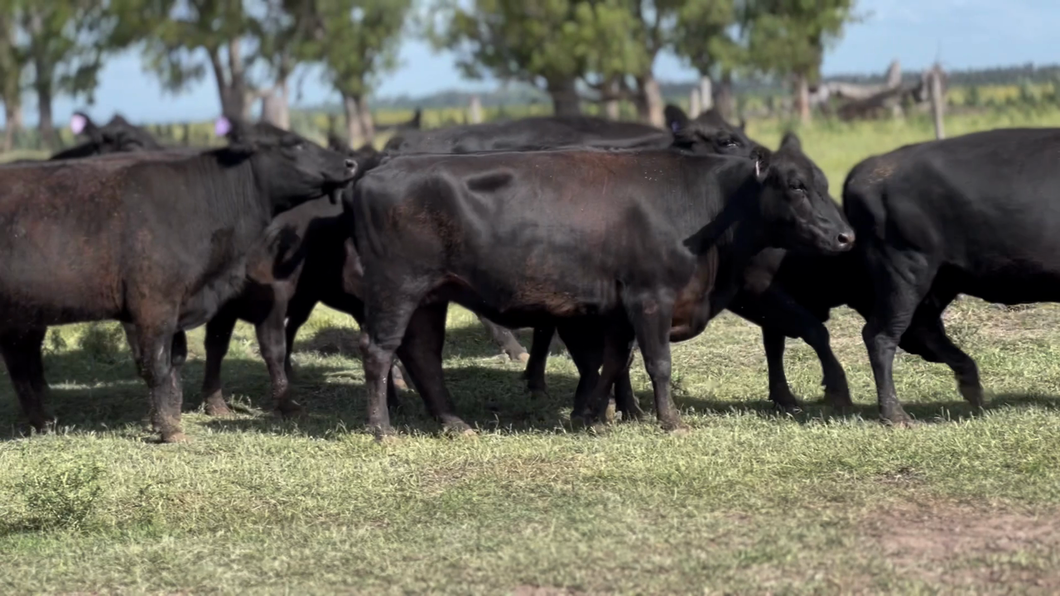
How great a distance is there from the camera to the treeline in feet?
108

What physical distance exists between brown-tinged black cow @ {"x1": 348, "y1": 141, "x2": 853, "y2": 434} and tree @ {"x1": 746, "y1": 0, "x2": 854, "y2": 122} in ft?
88.8

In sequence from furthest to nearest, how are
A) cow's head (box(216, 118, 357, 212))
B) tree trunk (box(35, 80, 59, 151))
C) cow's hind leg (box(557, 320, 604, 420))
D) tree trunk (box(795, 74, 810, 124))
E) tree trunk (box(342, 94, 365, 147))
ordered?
tree trunk (box(35, 80, 59, 151))
tree trunk (box(342, 94, 365, 147))
tree trunk (box(795, 74, 810, 124))
cow's head (box(216, 118, 357, 212))
cow's hind leg (box(557, 320, 604, 420))

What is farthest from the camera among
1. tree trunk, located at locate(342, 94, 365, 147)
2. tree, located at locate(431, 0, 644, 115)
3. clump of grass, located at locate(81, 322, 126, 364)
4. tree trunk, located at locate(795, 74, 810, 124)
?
tree trunk, located at locate(342, 94, 365, 147)

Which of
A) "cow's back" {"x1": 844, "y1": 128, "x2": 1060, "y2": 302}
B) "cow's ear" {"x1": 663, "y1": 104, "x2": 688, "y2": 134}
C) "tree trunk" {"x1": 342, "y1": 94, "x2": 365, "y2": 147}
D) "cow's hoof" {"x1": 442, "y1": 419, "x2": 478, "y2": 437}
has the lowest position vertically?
"tree trunk" {"x1": 342, "y1": 94, "x2": 365, "y2": 147}

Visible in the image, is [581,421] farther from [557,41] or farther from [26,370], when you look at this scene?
A: [557,41]

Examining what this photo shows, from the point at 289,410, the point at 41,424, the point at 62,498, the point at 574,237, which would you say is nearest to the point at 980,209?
the point at 574,237

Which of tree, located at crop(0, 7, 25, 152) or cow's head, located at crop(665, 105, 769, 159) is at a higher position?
cow's head, located at crop(665, 105, 769, 159)

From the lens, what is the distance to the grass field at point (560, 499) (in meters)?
5.68

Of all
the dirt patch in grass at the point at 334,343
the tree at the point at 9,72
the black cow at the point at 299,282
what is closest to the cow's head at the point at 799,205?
the black cow at the point at 299,282

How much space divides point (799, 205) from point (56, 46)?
35.9m

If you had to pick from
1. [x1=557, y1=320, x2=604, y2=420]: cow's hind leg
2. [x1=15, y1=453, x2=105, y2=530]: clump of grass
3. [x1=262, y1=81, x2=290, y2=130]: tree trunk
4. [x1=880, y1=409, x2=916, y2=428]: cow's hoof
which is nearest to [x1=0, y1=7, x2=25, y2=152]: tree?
[x1=262, y1=81, x2=290, y2=130]: tree trunk

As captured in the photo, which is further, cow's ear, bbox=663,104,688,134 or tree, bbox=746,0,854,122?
tree, bbox=746,0,854,122

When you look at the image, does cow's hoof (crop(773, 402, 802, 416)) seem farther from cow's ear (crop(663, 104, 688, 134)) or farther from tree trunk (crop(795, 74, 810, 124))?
tree trunk (crop(795, 74, 810, 124))

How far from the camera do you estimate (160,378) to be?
9.02 meters
